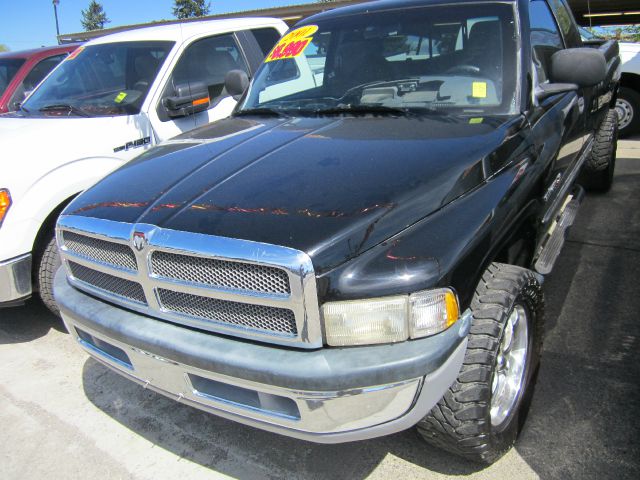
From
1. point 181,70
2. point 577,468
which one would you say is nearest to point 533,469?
point 577,468

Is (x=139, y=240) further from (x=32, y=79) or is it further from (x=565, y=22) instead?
(x=32, y=79)

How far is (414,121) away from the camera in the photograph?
2666 millimetres

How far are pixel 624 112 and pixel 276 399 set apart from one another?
Result: 25.5 ft

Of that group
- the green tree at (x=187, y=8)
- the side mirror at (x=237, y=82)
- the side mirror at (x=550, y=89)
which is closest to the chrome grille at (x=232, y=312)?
the side mirror at (x=550, y=89)

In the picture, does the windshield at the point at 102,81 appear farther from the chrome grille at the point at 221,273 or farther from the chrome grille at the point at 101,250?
the chrome grille at the point at 221,273

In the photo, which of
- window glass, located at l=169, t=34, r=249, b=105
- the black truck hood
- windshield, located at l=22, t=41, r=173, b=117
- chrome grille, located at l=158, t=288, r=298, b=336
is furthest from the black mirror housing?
windshield, located at l=22, t=41, r=173, b=117

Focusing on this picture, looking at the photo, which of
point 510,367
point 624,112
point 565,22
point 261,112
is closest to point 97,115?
point 261,112

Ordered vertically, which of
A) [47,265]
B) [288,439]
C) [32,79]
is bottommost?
[288,439]

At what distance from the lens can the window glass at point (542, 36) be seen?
10.0ft

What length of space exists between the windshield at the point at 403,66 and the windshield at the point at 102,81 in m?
1.35

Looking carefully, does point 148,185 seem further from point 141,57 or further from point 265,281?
point 141,57

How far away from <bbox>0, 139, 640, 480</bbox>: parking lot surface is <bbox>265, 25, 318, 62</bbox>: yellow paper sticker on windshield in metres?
2.25

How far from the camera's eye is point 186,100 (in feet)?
14.0

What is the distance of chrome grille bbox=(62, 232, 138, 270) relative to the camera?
2.15 metres
